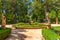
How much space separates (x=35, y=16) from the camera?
4428 centimetres

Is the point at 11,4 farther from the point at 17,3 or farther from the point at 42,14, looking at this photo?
the point at 42,14

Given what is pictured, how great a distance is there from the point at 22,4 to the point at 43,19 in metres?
7.17

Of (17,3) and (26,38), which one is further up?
(17,3)

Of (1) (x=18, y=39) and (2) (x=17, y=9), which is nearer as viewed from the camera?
(1) (x=18, y=39)

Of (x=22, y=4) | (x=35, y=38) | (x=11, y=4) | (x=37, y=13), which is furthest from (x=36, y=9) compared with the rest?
(x=35, y=38)

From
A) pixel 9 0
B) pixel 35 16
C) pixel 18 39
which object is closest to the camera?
pixel 18 39

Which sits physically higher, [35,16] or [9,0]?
[9,0]

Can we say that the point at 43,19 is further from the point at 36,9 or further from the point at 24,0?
the point at 24,0

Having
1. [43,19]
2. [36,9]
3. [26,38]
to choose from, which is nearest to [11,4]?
[36,9]

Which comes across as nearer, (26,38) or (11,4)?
(26,38)

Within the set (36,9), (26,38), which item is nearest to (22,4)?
(36,9)

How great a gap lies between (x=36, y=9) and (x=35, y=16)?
1.97 meters

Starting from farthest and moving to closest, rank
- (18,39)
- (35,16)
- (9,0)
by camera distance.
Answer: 1. (35,16)
2. (9,0)
3. (18,39)

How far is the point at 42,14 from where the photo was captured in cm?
4512
